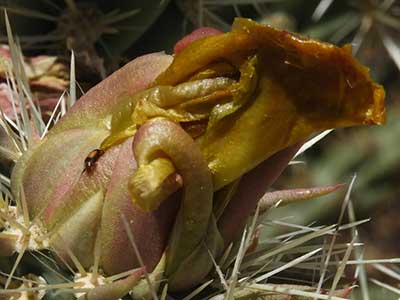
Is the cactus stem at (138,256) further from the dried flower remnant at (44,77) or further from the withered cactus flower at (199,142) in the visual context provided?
the dried flower remnant at (44,77)

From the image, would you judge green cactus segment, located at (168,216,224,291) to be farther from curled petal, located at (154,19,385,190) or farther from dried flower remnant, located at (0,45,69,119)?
dried flower remnant, located at (0,45,69,119)

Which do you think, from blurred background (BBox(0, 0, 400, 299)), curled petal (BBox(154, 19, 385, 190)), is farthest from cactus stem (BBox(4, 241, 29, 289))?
blurred background (BBox(0, 0, 400, 299))

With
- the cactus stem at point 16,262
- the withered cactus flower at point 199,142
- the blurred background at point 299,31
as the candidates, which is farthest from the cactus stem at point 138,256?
the blurred background at point 299,31

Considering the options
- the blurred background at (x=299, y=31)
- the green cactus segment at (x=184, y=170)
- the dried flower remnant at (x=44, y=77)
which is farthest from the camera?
the blurred background at (x=299, y=31)

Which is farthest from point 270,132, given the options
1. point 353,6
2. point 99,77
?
point 353,6

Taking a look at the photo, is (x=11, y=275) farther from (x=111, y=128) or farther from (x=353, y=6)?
(x=353, y=6)

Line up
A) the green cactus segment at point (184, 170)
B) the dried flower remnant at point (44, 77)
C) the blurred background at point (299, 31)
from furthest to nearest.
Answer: the blurred background at point (299, 31) < the dried flower remnant at point (44, 77) < the green cactus segment at point (184, 170)

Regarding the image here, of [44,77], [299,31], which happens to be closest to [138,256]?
[44,77]
